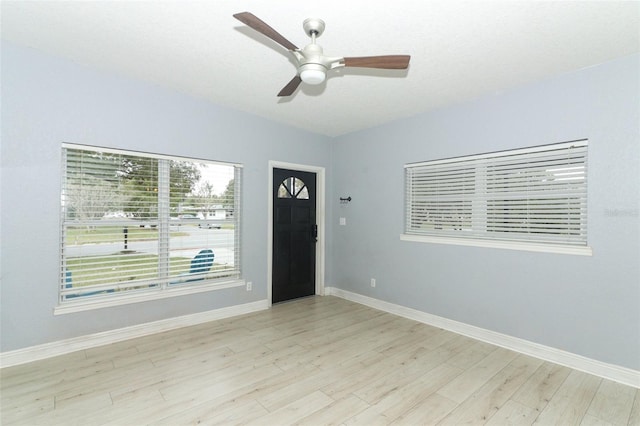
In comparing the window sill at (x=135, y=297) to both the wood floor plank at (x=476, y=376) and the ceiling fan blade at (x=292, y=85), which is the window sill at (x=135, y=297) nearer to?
the ceiling fan blade at (x=292, y=85)

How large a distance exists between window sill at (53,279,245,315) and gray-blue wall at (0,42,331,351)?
6 cm

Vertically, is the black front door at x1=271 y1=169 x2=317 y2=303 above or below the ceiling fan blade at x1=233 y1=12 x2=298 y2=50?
below

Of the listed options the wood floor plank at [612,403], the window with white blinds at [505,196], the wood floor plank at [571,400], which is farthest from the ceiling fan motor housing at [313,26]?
the wood floor plank at [612,403]

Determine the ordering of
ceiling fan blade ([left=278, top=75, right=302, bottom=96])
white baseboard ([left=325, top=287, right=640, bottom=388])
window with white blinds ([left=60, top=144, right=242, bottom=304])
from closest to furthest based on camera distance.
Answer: ceiling fan blade ([left=278, top=75, right=302, bottom=96]) → white baseboard ([left=325, top=287, right=640, bottom=388]) → window with white blinds ([left=60, top=144, right=242, bottom=304])

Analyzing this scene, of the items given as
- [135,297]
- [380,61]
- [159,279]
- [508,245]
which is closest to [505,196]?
[508,245]

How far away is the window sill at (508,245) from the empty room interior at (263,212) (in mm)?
22

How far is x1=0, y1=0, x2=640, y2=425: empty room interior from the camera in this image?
213 cm

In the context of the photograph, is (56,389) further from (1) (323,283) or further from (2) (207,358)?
(1) (323,283)

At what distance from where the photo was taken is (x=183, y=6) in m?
2.03

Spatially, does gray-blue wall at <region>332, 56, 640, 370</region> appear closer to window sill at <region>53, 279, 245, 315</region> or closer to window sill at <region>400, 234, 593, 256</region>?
window sill at <region>400, 234, 593, 256</region>

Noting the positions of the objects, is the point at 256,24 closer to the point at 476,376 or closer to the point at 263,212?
the point at 263,212

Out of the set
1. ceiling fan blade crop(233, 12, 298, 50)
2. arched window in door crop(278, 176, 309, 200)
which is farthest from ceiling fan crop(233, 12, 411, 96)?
arched window in door crop(278, 176, 309, 200)

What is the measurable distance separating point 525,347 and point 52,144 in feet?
16.2

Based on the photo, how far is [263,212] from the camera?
14.1 ft
